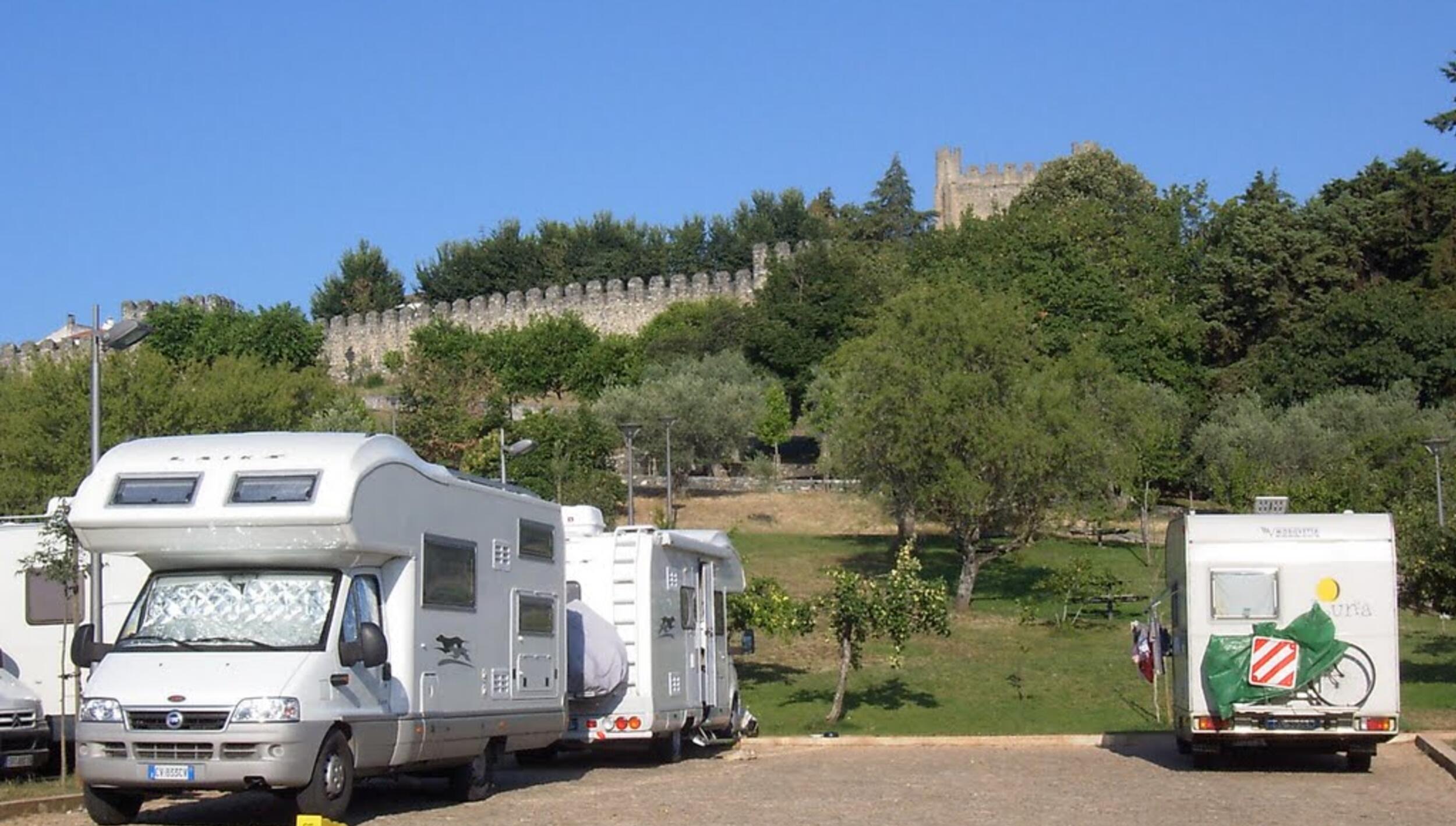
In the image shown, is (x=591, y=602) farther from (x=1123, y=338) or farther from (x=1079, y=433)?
(x=1123, y=338)

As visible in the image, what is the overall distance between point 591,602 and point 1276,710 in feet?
21.5

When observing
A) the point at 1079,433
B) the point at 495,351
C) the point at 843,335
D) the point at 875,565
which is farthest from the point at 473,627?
the point at 495,351

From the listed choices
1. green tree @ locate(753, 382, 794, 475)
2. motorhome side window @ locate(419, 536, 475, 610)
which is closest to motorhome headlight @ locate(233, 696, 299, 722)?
motorhome side window @ locate(419, 536, 475, 610)

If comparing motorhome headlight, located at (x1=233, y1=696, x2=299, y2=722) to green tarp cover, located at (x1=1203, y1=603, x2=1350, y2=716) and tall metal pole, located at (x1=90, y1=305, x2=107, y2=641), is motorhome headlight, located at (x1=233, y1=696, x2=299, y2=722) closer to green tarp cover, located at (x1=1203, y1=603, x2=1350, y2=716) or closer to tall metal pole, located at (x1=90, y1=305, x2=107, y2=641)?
tall metal pole, located at (x1=90, y1=305, x2=107, y2=641)

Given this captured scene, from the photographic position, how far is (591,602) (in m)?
18.2

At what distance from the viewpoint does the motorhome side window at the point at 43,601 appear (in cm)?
1802

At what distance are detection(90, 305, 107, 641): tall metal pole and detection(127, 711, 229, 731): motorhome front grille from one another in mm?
1548

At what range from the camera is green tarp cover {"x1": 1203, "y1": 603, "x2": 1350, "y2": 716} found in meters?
17.2

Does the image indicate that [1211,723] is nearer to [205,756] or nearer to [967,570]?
[205,756]

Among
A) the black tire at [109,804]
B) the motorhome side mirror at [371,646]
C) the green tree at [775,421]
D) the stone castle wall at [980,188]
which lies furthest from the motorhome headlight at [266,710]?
the stone castle wall at [980,188]

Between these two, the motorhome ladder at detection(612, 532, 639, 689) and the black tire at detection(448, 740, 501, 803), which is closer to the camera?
the black tire at detection(448, 740, 501, 803)

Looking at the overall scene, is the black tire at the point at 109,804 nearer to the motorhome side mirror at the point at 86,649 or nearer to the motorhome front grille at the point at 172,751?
the motorhome front grille at the point at 172,751

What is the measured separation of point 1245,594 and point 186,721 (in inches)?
398

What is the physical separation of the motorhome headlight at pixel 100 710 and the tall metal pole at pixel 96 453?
3.84 ft
